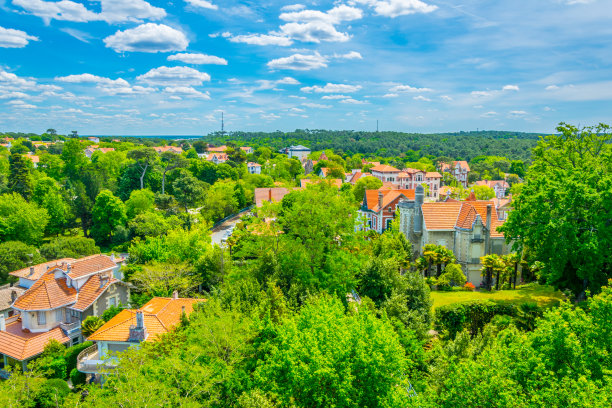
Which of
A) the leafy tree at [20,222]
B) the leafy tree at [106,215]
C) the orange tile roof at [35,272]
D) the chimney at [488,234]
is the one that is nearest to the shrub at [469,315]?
the chimney at [488,234]

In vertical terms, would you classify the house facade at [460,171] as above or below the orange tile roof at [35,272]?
above

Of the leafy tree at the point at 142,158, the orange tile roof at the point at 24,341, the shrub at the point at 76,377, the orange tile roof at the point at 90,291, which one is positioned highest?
the leafy tree at the point at 142,158

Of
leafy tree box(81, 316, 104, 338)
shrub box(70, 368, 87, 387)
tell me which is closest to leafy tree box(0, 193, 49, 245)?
leafy tree box(81, 316, 104, 338)

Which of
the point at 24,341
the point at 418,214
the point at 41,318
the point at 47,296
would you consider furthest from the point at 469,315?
the point at 41,318

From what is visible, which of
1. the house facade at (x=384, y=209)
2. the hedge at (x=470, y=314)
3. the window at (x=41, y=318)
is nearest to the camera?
the hedge at (x=470, y=314)

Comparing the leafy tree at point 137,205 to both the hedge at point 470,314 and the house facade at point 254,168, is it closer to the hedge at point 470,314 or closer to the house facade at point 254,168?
the hedge at point 470,314

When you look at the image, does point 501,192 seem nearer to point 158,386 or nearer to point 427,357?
point 427,357

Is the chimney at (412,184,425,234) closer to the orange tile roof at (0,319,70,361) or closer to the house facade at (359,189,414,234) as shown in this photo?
the house facade at (359,189,414,234)

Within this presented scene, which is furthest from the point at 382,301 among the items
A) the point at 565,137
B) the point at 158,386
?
the point at 565,137
